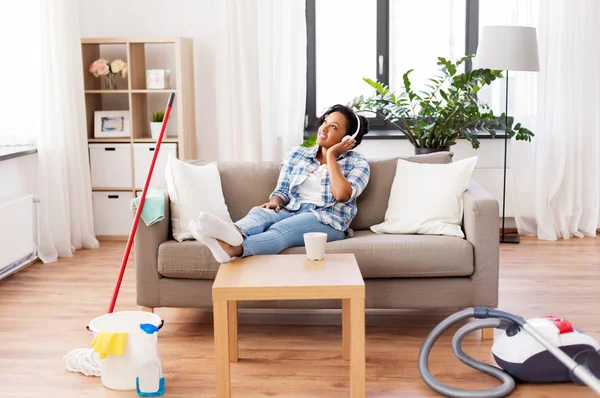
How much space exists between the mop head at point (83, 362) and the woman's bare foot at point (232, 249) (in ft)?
1.96

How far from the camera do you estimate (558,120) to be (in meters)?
5.09

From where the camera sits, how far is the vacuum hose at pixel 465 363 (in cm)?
253

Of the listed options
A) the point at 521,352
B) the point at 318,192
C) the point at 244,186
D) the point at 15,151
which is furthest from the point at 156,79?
the point at 521,352

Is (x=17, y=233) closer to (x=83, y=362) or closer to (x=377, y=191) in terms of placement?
(x=83, y=362)

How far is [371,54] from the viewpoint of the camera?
18.0 ft

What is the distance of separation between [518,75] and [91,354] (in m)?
3.44

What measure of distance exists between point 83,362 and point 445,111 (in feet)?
9.39

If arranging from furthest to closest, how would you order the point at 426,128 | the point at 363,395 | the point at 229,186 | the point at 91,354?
the point at 426,128 < the point at 229,186 < the point at 91,354 < the point at 363,395

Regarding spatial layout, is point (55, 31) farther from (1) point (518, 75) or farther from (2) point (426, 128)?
(1) point (518, 75)

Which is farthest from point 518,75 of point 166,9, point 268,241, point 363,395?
point 363,395

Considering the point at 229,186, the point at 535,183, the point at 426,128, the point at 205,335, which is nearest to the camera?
the point at 205,335

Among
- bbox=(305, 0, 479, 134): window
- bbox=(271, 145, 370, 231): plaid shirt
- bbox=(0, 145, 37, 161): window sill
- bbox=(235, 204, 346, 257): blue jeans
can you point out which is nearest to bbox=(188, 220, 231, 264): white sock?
bbox=(235, 204, 346, 257): blue jeans

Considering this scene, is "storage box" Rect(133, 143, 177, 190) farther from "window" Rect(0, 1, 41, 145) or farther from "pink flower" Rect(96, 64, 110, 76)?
"window" Rect(0, 1, 41, 145)

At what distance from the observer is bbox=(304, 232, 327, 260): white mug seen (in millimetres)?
2760
